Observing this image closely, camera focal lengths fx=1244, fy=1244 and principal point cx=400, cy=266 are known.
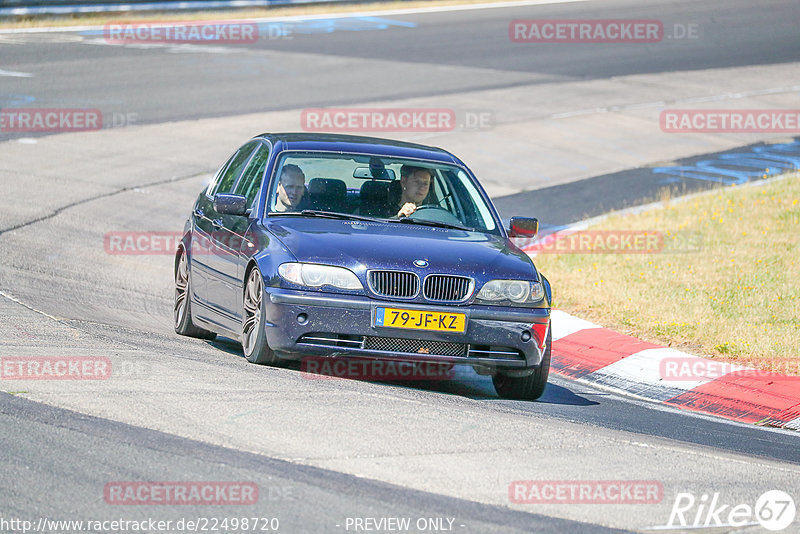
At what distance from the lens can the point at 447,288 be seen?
25.0 ft

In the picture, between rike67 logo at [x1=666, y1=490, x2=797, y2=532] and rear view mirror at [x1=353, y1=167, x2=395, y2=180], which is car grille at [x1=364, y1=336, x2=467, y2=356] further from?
rike67 logo at [x1=666, y1=490, x2=797, y2=532]

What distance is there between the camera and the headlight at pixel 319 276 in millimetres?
7508

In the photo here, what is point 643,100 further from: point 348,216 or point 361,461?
point 361,461

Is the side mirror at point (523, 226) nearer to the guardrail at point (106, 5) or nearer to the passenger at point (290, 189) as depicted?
the passenger at point (290, 189)

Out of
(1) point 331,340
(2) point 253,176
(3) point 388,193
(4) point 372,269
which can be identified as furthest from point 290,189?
(1) point 331,340

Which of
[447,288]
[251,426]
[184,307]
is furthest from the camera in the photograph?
[184,307]

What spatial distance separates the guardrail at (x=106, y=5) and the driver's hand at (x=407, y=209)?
20.1 meters

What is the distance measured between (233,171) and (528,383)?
3.07 meters

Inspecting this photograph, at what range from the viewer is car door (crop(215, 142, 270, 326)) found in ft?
27.1

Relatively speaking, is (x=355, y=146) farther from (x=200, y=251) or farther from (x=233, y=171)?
(x=200, y=251)

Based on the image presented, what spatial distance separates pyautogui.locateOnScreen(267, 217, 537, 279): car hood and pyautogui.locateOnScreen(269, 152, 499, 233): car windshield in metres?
0.22

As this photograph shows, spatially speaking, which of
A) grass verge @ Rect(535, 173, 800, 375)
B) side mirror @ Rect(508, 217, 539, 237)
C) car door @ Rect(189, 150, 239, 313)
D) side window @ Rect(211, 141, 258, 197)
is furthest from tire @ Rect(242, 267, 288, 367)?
grass verge @ Rect(535, 173, 800, 375)

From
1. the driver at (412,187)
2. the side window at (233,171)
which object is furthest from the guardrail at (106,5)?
the driver at (412,187)

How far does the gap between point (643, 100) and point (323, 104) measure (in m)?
6.69
